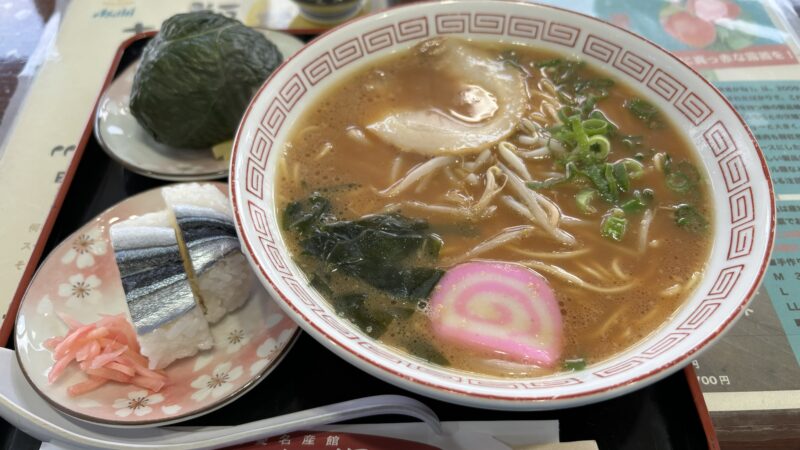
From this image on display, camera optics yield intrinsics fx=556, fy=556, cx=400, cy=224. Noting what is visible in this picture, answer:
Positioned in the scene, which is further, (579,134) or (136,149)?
(136,149)

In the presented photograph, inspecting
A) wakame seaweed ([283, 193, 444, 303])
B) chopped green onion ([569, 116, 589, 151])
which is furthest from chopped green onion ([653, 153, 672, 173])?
wakame seaweed ([283, 193, 444, 303])

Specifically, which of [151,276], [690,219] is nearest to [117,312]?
[151,276]

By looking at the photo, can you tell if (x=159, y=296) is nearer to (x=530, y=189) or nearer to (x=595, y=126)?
(x=530, y=189)

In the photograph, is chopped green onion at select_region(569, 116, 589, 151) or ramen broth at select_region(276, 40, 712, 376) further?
chopped green onion at select_region(569, 116, 589, 151)

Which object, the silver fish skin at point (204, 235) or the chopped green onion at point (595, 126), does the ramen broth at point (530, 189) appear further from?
the silver fish skin at point (204, 235)

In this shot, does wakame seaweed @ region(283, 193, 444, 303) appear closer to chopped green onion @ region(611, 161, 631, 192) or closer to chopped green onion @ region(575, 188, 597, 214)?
chopped green onion @ region(575, 188, 597, 214)

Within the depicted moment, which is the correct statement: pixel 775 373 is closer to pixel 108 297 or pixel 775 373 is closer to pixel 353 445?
pixel 353 445

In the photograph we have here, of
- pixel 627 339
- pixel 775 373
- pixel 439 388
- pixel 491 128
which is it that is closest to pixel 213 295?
pixel 439 388
